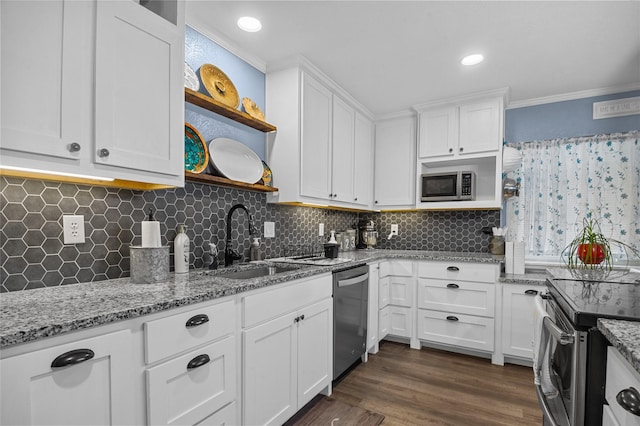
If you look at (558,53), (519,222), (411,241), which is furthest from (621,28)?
(411,241)

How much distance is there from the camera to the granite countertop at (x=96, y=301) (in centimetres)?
88

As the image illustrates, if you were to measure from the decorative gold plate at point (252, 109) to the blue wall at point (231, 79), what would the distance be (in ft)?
0.15

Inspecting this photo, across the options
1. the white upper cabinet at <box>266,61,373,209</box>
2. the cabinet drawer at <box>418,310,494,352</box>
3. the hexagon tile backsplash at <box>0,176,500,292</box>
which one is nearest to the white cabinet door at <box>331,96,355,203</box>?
the white upper cabinet at <box>266,61,373,209</box>

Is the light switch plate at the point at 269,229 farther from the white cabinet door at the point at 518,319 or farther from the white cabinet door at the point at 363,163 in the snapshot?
the white cabinet door at the point at 518,319

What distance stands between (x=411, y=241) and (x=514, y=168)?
130cm

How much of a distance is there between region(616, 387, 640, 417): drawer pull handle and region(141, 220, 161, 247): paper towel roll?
1.75 meters

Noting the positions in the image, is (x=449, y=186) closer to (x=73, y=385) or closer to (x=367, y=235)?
(x=367, y=235)

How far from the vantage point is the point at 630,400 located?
0.75 metres

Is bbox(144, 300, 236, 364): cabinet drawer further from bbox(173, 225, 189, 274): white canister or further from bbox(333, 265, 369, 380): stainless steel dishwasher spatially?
bbox(333, 265, 369, 380): stainless steel dishwasher

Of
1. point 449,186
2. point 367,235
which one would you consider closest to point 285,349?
point 367,235

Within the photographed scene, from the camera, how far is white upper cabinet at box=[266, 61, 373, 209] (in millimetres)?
2477

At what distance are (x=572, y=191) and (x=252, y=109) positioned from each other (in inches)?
119

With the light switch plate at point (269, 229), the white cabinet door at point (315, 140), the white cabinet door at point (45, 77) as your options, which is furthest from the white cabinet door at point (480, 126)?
the white cabinet door at point (45, 77)

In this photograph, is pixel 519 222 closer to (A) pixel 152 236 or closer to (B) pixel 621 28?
(B) pixel 621 28
